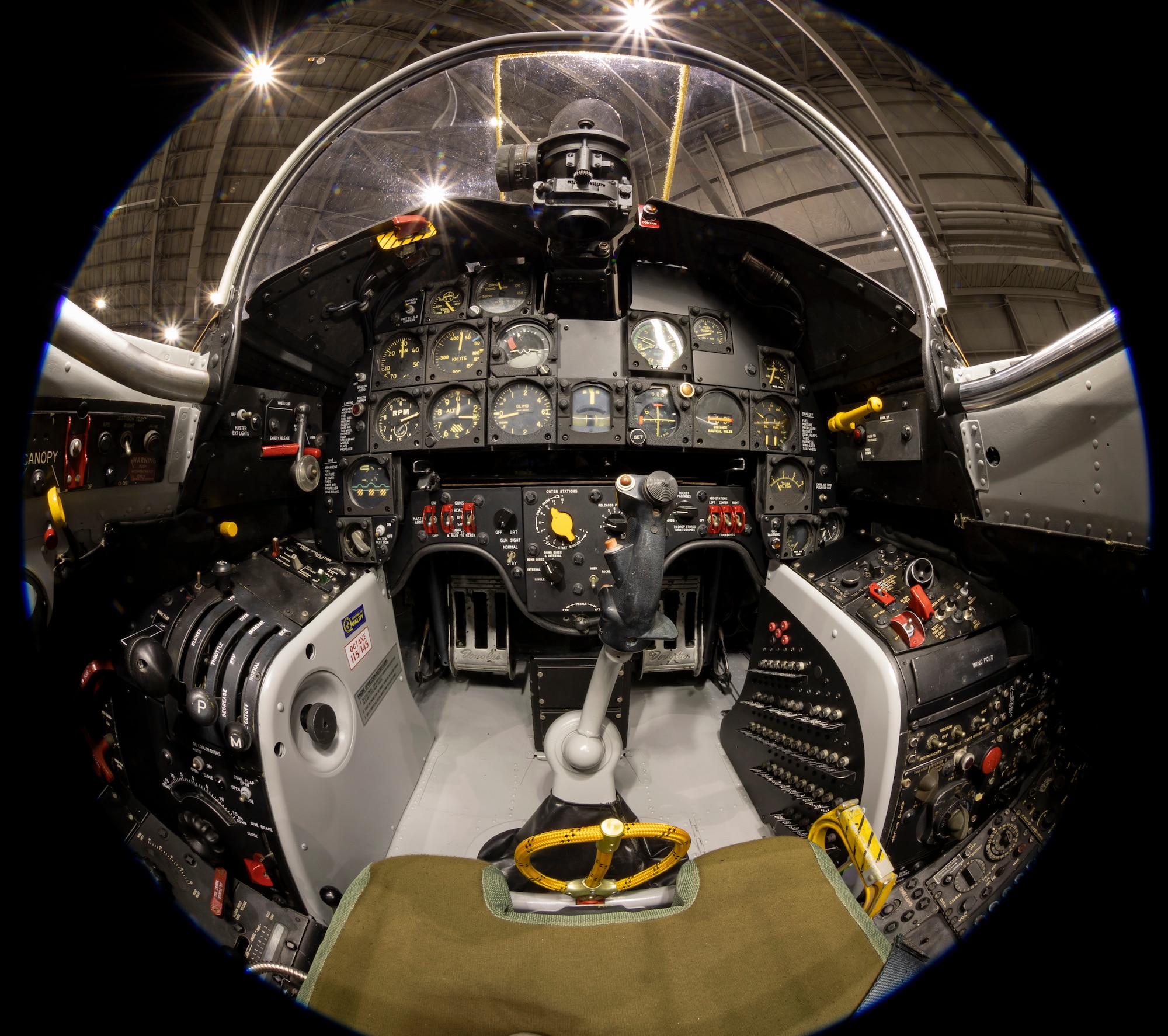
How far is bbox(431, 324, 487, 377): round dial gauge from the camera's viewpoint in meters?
2.66

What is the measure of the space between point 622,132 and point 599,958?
127 inches

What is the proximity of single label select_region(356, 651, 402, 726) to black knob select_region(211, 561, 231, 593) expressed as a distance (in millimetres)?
768

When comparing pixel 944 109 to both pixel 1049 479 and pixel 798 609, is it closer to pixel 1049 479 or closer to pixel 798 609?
pixel 1049 479

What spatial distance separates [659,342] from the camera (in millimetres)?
2717

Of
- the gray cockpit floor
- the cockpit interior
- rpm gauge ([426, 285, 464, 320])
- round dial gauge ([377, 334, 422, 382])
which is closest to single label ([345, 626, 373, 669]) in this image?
the cockpit interior

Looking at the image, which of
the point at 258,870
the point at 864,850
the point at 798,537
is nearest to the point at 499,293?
the point at 798,537

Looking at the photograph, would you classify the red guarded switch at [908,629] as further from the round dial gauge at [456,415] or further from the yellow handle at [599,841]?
the round dial gauge at [456,415]

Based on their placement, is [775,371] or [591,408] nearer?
[591,408]

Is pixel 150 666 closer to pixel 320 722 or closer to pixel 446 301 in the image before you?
pixel 320 722

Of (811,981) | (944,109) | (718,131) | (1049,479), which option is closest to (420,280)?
(718,131)

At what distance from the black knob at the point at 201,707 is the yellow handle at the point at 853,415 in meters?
3.14

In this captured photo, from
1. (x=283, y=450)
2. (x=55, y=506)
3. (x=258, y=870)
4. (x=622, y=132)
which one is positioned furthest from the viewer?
(x=283, y=450)

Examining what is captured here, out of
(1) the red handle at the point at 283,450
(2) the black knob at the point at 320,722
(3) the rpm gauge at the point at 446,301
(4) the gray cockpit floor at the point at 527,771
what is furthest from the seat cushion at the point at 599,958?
(3) the rpm gauge at the point at 446,301

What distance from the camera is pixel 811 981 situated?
114cm
